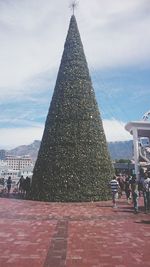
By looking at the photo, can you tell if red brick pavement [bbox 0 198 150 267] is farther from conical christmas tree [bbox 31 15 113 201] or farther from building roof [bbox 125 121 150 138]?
building roof [bbox 125 121 150 138]

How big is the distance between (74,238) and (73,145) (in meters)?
9.77

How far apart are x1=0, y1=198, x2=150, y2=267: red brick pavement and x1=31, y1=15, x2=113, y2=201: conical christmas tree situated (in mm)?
3405

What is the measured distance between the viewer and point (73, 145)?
61.6 ft

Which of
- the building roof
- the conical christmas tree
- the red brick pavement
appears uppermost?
the building roof

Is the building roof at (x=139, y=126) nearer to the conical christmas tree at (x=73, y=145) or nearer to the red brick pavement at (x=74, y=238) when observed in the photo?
the conical christmas tree at (x=73, y=145)

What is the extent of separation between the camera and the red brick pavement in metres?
7.20

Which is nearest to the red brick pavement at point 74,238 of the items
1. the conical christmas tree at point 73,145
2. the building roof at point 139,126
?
the conical christmas tree at point 73,145

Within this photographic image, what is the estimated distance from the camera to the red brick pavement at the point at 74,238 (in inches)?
283

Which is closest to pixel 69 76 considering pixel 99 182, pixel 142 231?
pixel 99 182

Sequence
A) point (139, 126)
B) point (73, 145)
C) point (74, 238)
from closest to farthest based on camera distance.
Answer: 1. point (74, 238)
2. point (73, 145)
3. point (139, 126)

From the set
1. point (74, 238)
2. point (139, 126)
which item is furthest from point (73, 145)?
point (139, 126)

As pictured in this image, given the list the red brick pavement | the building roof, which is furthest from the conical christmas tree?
the building roof

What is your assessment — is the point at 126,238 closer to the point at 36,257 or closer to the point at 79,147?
the point at 36,257

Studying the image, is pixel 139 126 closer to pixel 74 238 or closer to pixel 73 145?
pixel 73 145
